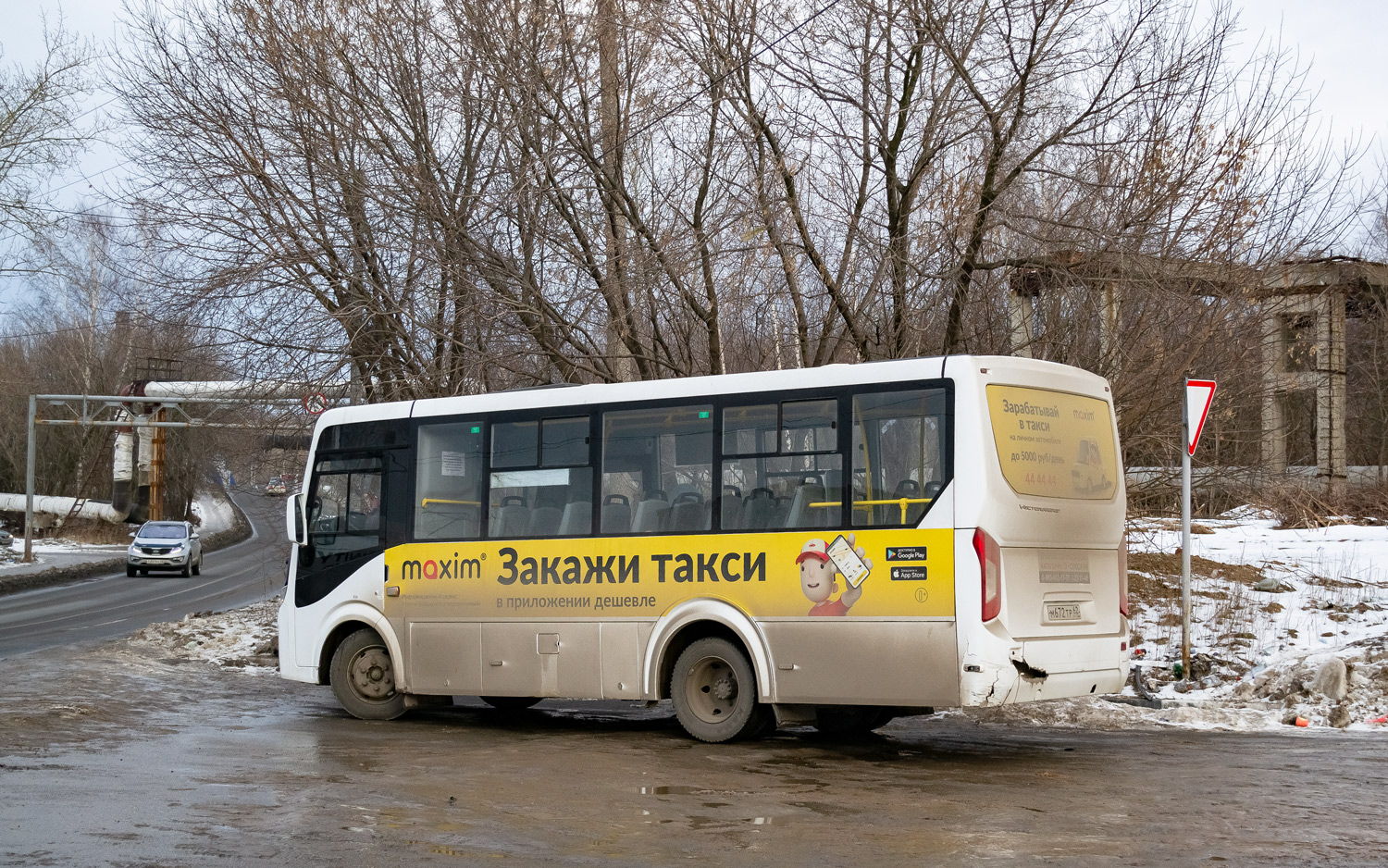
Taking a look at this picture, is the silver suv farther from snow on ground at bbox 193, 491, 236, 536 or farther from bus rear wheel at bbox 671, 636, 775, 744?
bus rear wheel at bbox 671, 636, 775, 744

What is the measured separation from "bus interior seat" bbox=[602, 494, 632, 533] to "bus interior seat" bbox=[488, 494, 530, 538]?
0.86 meters

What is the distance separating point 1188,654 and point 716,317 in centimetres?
615

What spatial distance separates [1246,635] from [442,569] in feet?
26.5

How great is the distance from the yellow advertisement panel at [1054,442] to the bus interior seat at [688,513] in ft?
7.99

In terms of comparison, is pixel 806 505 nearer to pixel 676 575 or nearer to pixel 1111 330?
pixel 676 575

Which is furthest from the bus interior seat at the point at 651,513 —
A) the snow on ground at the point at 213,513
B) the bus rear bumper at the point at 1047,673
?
the snow on ground at the point at 213,513

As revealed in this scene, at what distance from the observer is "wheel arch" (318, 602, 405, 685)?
1257cm

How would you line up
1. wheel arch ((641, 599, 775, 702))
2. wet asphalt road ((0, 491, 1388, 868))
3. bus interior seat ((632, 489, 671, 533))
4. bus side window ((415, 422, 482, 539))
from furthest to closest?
bus side window ((415, 422, 482, 539)) < bus interior seat ((632, 489, 671, 533)) < wheel arch ((641, 599, 775, 702)) < wet asphalt road ((0, 491, 1388, 868))

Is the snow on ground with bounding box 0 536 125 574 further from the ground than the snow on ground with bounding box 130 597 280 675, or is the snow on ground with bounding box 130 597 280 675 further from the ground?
the snow on ground with bounding box 0 536 125 574

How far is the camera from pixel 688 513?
10.9 m

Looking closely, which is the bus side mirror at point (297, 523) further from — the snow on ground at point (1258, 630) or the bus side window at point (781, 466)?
the snow on ground at point (1258, 630)

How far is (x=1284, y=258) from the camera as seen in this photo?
13891 mm

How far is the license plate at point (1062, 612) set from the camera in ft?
31.9

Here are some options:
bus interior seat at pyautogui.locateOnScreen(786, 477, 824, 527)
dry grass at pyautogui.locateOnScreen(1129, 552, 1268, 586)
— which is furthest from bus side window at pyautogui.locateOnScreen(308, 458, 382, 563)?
dry grass at pyautogui.locateOnScreen(1129, 552, 1268, 586)
